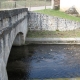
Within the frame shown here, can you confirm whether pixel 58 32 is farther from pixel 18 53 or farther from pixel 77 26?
pixel 18 53

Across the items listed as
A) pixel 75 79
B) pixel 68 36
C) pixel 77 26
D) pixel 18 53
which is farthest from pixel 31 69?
pixel 77 26

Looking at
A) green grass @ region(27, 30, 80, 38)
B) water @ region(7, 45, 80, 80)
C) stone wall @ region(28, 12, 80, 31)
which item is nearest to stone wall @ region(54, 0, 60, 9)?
stone wall @ region(28, 12, 80, 31)

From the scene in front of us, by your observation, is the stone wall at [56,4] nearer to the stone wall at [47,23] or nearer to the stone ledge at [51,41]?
the stone wall at [47,23]

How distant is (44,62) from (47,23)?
1455 centimetres

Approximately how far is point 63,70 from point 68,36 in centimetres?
1383

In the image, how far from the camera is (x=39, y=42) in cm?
3266

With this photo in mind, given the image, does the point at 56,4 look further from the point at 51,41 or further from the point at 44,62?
the point at 44,62

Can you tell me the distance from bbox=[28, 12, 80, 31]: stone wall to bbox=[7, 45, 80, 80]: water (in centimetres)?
624

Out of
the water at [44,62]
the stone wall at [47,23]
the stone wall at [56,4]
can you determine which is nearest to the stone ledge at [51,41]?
the water at [44,62]

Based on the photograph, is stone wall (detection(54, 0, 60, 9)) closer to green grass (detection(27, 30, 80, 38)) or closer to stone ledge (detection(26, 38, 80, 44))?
green grass (detection(27, 30, 80, 38))

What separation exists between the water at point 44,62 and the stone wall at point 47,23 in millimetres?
6240

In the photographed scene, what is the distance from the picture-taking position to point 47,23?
37188 mm

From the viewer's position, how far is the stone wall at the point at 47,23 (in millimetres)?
36875

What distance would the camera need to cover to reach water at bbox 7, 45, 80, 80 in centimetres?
1947
